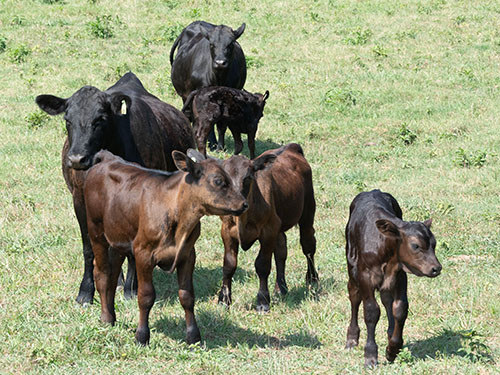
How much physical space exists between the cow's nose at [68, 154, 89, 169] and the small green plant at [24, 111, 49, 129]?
25.7 feet

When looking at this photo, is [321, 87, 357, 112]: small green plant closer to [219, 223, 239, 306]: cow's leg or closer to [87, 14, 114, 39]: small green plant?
[87, 14, 114, 39]: small green plant

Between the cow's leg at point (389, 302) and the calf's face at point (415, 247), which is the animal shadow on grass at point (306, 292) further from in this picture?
the calf's face at point (415, 247)

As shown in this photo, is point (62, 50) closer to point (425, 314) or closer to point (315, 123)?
point (315, 123)

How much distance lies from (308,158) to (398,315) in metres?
7.93

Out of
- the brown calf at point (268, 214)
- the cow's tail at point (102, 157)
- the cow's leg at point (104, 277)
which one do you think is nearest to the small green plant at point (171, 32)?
the brown calf at point (268, 214)

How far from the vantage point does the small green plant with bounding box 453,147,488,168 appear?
13.6 m

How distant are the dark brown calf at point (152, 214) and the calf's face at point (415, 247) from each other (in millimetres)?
1211

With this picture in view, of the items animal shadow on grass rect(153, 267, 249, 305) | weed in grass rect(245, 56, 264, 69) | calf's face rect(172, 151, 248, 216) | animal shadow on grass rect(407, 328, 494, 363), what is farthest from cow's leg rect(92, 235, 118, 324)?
weed in grass rect(245, 56, 264, 69)

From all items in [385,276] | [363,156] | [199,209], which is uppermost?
[199,209]

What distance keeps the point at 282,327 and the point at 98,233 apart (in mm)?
1883

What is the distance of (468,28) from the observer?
23.0 metres

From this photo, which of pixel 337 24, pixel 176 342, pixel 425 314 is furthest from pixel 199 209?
pixel 337 24

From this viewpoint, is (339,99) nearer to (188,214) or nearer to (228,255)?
(228,255)

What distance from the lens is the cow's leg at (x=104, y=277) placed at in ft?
24.2
